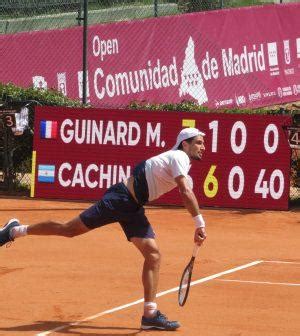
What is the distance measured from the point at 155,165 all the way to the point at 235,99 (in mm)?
17338

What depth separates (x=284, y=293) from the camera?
37.0 ft

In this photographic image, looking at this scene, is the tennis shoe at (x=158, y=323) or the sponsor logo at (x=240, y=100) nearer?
the tennis shoe at (x=158, y=323)

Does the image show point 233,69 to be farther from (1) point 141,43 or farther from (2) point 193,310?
(2) point 193,310

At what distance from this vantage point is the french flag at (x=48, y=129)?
1778 cm

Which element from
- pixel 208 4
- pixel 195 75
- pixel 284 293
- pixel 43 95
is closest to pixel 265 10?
pixel 208 4

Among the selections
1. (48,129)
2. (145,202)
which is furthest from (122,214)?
(48,129)

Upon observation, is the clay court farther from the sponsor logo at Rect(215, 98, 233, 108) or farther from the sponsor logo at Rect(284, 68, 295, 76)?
the sponsor logo at Rect(284, 68, 295, 76)

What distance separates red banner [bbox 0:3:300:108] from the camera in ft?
71.3

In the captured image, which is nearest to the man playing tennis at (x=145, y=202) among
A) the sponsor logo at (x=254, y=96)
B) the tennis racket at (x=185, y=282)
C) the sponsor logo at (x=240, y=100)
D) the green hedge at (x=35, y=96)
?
the tennis racket at (x=185, y=282)

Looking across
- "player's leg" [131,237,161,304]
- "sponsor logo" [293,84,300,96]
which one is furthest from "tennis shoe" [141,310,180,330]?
"sponsor logo" [293,84,300,96]

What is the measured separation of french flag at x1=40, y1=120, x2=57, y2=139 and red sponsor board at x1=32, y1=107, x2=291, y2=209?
0.05 feet

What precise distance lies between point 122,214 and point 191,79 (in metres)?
15.8

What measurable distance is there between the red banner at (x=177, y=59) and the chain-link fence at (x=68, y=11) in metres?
0.71

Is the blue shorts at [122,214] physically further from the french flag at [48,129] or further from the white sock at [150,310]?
the french flag at [48,129]
